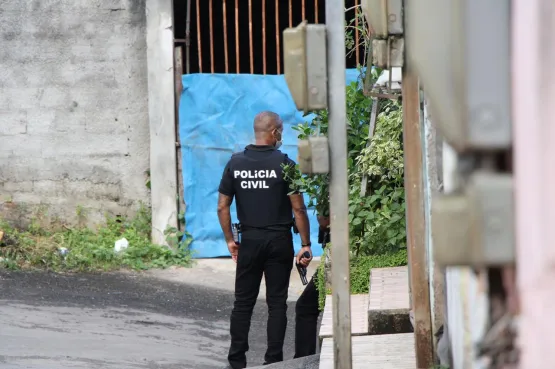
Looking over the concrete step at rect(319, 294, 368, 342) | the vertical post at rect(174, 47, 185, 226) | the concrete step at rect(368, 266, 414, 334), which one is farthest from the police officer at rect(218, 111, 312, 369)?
the vertical post at rect(174, 47, 185, 226)

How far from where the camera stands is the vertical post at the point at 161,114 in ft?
34.9

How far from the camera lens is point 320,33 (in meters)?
4.72

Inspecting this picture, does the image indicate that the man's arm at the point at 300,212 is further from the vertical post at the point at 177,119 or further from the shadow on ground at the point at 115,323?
the vertical post at the point at 177,119

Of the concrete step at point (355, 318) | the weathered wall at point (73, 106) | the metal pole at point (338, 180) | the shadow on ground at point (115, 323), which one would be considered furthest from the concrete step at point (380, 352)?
the weathered wall at point (73, 106)

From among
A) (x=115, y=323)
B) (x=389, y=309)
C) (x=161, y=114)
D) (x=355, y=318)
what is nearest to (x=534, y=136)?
(x=389, y=309)

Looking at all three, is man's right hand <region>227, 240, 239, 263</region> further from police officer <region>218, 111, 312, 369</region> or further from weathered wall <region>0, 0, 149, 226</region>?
weathered wall <region>0, 0, 149, 226</region>

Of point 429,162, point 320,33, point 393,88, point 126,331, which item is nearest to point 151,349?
point 126,331

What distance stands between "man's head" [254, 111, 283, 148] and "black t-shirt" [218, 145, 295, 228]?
0.05m

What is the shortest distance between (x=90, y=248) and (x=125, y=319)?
80.9 inches

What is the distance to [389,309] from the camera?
21.1 feet

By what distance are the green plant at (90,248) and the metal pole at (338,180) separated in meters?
5.70

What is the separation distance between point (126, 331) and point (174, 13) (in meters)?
4.11

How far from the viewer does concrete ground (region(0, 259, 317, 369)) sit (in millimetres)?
7156

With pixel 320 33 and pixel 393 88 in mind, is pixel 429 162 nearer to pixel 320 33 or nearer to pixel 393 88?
pixel 320 33
